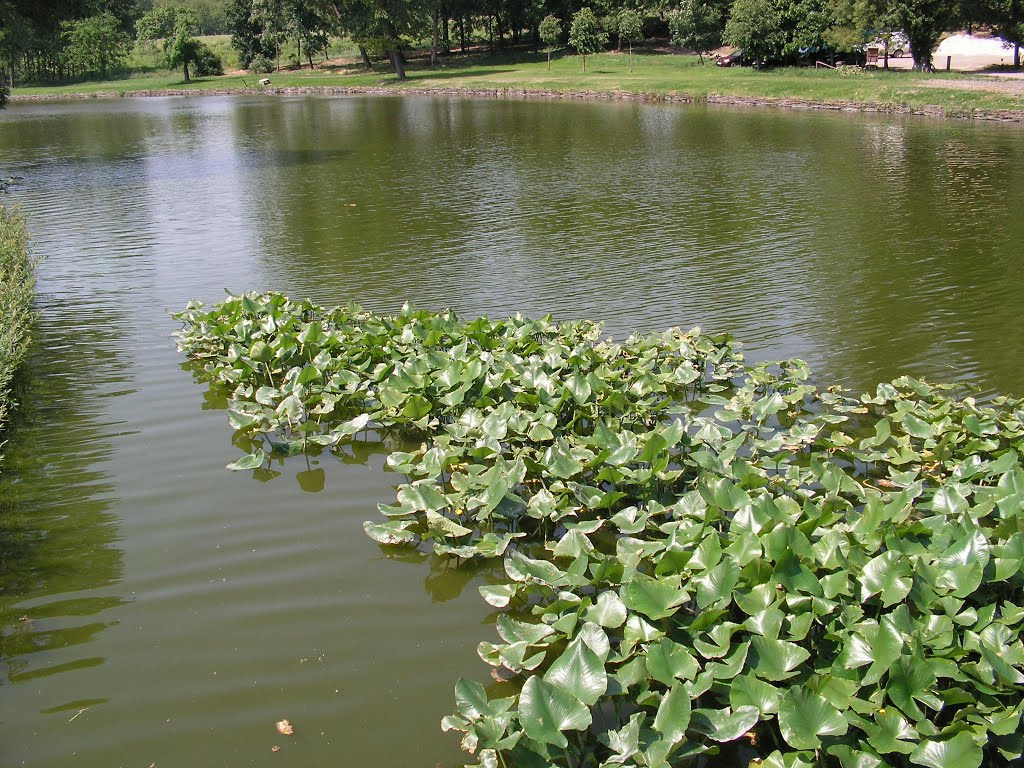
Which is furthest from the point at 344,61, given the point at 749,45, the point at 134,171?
the point at 134,171

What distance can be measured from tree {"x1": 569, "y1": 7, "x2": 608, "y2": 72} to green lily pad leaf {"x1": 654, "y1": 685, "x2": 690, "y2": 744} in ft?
191

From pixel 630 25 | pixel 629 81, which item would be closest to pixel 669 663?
pixel 629 81

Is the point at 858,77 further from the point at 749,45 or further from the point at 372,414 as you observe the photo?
the point at 372,414

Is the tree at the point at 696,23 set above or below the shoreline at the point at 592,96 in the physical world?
above

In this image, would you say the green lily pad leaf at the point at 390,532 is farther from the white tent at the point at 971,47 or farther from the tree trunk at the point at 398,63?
the tree trunk at the point at 398,63

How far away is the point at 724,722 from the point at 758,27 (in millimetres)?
50016

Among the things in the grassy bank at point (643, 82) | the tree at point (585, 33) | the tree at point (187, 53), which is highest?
the tree at point (187, 53)

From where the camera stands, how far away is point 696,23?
54562 millimetres

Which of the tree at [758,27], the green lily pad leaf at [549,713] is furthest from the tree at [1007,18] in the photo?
the green lily pad leaf at [549,713]

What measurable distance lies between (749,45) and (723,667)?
50524 mm

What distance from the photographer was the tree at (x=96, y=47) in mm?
72438

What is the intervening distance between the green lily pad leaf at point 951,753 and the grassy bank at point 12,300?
620cm

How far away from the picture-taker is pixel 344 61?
75.6 meters

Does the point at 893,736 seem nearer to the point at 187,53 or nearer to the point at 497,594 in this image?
the point at 497,594
